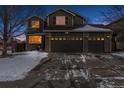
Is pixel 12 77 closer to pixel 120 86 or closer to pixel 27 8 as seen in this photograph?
pixel 120 86

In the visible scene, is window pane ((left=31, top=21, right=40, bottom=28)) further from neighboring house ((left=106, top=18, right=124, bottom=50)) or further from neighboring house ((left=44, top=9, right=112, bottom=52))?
neighboring house ((left=106, top=18, right=124, bottom=50))

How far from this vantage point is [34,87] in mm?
9641

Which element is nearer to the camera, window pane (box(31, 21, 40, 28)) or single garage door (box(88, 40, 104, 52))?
single garage door (box(88, 40, 104, 52))

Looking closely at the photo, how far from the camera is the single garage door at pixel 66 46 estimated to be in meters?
27.0

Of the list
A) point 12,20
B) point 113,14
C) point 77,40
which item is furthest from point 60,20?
point 12,20

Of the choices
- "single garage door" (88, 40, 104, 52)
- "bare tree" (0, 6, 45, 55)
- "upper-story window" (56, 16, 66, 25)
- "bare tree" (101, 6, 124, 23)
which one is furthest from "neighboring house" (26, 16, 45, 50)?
"bare tree" (101, 6, 124, 23)

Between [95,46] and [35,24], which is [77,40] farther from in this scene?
[35,24]

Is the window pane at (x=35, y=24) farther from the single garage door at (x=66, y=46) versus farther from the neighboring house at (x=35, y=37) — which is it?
the single garage door at (x=66, y=46)

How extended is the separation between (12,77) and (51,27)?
17786mm

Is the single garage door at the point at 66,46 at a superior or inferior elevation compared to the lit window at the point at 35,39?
inferior

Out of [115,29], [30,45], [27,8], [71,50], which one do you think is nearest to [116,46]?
[115,29]

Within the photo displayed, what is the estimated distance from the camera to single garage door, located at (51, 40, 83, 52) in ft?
88.4

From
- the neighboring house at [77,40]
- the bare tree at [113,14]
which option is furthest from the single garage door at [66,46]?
the bare tree at [113,14]

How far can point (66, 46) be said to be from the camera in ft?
88.4
